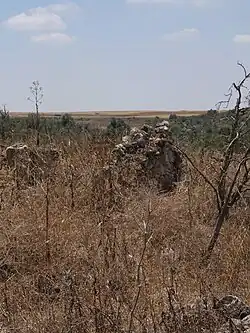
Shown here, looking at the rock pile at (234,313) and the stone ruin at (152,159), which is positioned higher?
the stone ruin at (152,159)

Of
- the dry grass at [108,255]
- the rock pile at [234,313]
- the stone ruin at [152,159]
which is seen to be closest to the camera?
the rock pile at [234,313]

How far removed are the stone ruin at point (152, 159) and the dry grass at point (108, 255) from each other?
21 centimetres

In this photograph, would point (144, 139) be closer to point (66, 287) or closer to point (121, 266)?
point (121, 266)

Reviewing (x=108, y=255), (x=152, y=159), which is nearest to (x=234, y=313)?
(x=108, y=255)

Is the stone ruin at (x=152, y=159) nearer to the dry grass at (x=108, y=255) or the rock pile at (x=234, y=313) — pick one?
the dry grass at (x=108, y=255)

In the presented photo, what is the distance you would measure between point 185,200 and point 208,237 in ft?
3.88

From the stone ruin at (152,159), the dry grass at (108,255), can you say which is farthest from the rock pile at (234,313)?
the stone ruin at (152,159)

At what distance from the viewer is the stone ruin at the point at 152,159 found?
7746mm

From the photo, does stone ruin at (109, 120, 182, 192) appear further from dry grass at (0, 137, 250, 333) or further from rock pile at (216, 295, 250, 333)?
rock pile at (216, 295, 250, 333)

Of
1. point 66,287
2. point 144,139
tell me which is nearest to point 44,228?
point 66,287

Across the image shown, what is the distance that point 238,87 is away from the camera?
5.51m

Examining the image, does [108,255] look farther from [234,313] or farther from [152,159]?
[152,159]

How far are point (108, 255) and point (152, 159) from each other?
3247 millimetres

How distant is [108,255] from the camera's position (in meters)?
4.75
